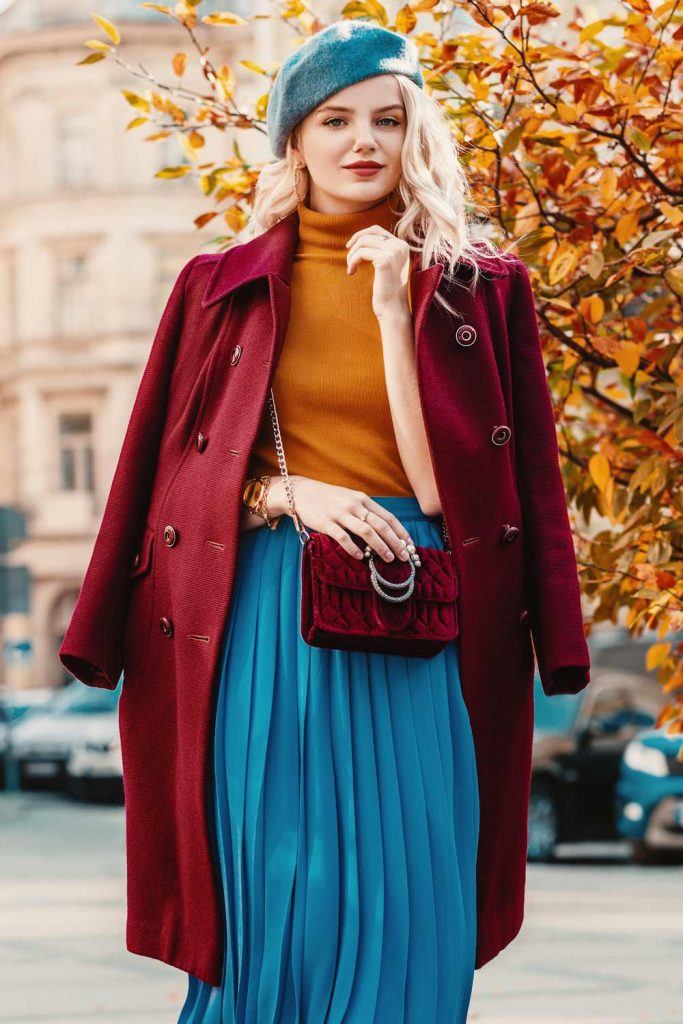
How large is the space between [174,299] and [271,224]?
0.23 metres

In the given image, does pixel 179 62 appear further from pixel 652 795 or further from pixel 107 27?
pixel 652 795

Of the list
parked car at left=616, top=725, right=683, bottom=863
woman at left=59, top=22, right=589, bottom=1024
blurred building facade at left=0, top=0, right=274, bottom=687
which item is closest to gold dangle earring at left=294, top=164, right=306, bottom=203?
woman at left=59, top=22, right=589, bottom=1024

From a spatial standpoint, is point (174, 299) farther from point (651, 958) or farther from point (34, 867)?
point (34, 867)

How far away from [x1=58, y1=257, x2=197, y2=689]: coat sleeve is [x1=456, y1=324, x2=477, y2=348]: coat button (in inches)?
21.1

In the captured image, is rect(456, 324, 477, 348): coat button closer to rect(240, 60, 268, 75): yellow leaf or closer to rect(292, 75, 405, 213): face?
rect(292, 75, 405, 213): face

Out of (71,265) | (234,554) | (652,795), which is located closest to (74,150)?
(71,265)

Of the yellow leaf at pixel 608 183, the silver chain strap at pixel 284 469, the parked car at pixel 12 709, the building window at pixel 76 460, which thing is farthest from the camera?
the building window at pixel 76 460

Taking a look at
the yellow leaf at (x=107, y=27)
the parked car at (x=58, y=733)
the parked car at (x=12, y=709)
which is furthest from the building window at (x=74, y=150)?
the yellow leaf at (x=107, y=27)

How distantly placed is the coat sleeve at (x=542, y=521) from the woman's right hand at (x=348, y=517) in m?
0.28

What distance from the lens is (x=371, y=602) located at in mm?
3152

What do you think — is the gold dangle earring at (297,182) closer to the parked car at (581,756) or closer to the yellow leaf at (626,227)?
the yellow leaf at (626,227)

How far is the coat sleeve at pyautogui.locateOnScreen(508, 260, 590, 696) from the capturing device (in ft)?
10.9

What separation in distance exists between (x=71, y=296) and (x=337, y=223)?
38739mm

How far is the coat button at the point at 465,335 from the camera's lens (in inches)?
132
